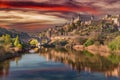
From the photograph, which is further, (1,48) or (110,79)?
(1,48)

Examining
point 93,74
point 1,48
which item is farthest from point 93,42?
point 93,74

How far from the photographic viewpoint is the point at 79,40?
138000mm

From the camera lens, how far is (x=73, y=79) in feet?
131

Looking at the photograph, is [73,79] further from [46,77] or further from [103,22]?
[103,22]

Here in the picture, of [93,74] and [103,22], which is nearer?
[93,74]

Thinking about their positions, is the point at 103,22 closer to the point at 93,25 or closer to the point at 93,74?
the point at 93,25

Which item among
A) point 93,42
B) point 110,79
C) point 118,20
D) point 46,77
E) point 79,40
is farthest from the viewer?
point 118,20

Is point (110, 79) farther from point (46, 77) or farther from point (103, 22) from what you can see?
point (103, 22)

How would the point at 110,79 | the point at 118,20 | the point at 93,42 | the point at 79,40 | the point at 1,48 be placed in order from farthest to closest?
the point at 118,20
the point at 79,40
the point at 93,42
the point at 1,48
the point at 110,79

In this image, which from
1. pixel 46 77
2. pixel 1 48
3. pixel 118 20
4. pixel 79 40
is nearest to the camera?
pixel 46 77

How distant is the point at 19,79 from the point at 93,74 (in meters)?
10.8

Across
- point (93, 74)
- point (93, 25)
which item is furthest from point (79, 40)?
point (93, 74)

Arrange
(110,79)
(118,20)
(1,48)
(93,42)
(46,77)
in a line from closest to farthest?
1. (110,79)
2. (46,77)
3. (1,48)
4. (93,42)
5. (118,20)

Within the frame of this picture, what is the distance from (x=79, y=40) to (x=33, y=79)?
99.4 m
